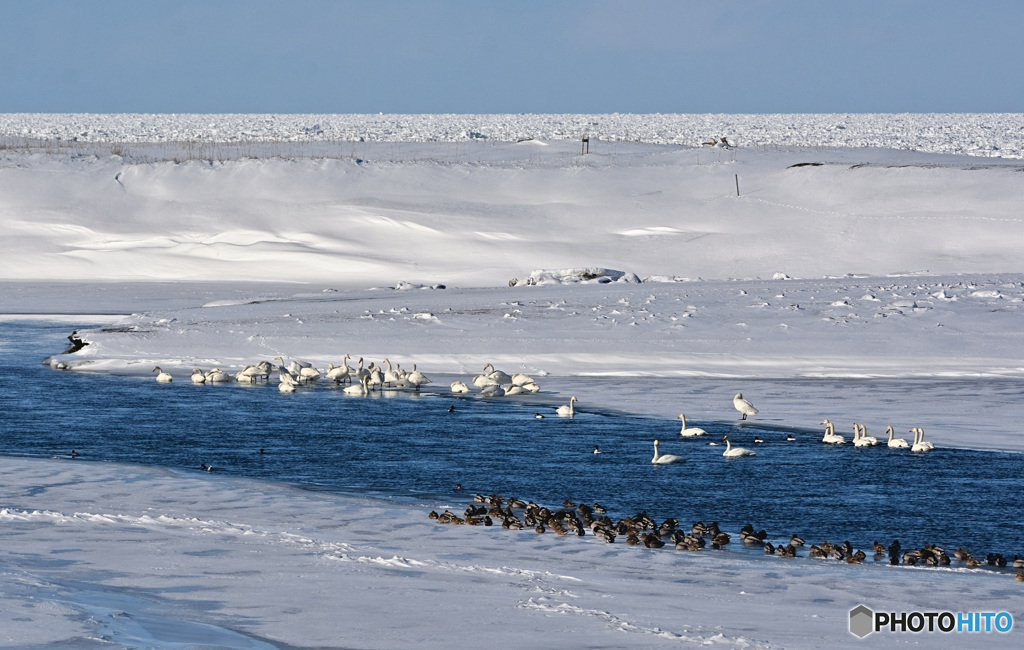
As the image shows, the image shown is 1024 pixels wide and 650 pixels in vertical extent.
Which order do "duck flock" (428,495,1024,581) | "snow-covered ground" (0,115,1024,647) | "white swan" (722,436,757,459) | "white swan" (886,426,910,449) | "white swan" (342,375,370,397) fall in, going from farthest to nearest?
"white swan" (342,375,370,397) → "white swan" (886,426,910,449) → "white swan" (722,436,757,459) → "duck flock" (428,495,1024,581) → "snow-covered ground" (0,115,1024,647)

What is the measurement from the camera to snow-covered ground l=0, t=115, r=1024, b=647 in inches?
291

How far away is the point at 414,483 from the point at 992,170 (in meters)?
28.9

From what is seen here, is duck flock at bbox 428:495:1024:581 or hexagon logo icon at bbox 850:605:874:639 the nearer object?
hexagon logo icon at bbox 850:605:874:639

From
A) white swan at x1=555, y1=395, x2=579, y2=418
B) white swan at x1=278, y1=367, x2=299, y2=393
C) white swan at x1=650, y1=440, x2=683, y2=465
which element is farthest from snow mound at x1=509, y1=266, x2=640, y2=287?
white swan at x1=650, y1=440, x2=683, y2=465

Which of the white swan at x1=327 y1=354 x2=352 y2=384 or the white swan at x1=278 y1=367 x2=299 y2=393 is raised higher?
the white swan at x1=327 y1=354 x2=352 y2=384

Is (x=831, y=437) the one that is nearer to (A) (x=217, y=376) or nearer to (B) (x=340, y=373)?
(B) (x=340, y=373)

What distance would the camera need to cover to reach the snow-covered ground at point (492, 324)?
291 inches

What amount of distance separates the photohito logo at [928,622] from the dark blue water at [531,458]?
1.71 metres

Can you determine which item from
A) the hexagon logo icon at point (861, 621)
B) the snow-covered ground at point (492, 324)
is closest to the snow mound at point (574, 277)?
the snow-covered ground at point (492, 324)

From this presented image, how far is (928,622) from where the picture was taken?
7.21 metres

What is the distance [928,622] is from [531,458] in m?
5.52

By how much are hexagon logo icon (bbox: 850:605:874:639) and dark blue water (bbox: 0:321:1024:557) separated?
1889mm

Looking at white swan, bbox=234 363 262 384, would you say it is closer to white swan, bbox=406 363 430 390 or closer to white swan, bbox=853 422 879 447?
white swan, bbox=406 363 430 390

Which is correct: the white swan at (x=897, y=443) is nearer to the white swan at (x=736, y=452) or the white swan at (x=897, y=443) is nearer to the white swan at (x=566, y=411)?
the white swan at (x=736, y=452)
